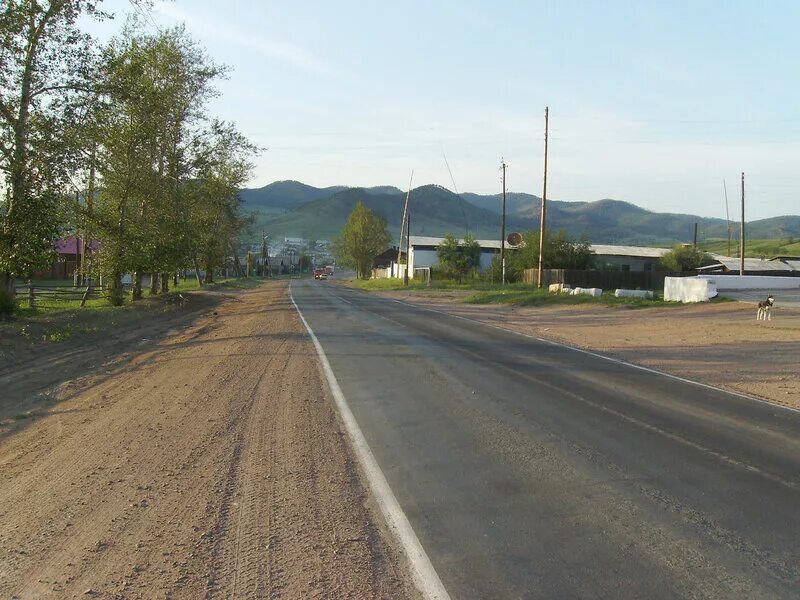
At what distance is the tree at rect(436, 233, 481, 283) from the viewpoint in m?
66.9

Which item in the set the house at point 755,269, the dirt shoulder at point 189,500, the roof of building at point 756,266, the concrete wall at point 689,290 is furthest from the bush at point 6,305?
the roof of building at point 756,266

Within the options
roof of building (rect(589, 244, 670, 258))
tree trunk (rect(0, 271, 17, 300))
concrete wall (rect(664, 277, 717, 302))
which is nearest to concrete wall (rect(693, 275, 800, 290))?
concrete wall (rect(664, 277, 717, 302))

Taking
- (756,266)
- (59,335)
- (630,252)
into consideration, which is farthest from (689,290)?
(630,252)

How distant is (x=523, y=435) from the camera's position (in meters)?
7.83

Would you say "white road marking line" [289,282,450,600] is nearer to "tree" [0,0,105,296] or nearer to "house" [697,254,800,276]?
"tree" [0,0,105,296]

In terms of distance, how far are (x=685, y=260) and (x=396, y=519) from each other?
70876 millimetres

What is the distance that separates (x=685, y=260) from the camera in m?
69.9

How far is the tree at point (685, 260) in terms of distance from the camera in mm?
69375

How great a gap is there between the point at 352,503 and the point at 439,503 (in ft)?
2.30

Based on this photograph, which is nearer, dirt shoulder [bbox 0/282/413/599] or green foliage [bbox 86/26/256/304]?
dirt shoulder [bbox 0/282/413/599]

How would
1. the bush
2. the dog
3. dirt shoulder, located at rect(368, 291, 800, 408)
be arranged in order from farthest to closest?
the dog
the bush
dirt shoulder, located at rect(368, 291, 800, 408)

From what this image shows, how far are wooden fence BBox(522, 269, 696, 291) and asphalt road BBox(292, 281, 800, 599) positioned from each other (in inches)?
1481

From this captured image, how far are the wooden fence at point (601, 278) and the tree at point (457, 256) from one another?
11389mm

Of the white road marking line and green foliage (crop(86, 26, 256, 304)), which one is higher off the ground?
green foliage (crop(86, 26, 256, 304))
